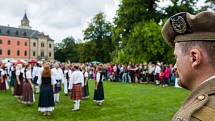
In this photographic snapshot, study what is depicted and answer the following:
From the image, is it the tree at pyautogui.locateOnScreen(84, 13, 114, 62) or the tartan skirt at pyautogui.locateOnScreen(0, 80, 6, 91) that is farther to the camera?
the tree at pyautogui.locateOnScreen(84, 13, 114, 62)

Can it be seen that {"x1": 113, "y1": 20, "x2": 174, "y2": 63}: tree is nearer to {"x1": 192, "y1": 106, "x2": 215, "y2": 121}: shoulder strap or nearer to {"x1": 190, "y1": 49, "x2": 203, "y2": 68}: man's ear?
{"x1": 190, "y1": 49, "x2": 203, "y2": 68}: man's ear

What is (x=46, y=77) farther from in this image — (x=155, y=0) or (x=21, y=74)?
(x=155, y=0)

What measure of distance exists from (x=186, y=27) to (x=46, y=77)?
443 inches

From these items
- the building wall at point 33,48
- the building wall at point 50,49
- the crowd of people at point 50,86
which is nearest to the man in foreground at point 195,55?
the crowd of people at point 50,86

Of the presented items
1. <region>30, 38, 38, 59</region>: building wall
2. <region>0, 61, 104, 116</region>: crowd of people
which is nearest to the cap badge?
<region>0, 61, 104, 116</region>: crowd of people

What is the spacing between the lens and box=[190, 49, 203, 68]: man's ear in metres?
1.58

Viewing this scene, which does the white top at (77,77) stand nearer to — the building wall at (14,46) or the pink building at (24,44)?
the pink building at (24,44)

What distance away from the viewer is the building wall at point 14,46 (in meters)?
99.9

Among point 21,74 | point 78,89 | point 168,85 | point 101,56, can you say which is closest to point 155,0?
point 168,85

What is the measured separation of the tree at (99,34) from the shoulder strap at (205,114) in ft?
228

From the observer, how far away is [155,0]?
38.5 meters

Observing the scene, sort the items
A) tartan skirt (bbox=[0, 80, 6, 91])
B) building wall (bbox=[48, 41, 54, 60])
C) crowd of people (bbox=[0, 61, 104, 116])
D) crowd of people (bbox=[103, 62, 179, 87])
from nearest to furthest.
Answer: crowd of people (bbox=[0, 61, 104, 116])
tartan skirt (bbox=[0, 80, 6, 91])
crowd of people (bbox=[103, 62, 179, 87])
building wall (bbox=[48, 41, 54, 60])

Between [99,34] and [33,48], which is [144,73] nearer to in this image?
[99,34]

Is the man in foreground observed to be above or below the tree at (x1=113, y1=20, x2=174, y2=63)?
below
